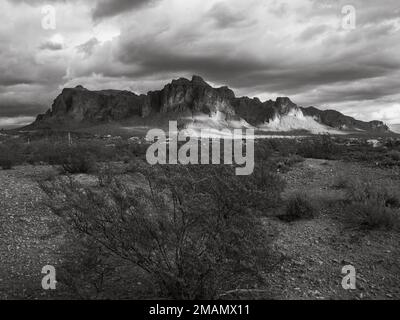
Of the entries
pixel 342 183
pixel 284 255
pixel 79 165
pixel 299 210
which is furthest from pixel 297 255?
pixel 79 165

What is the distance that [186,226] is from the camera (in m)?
5.56

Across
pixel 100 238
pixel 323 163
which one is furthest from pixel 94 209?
pixel 323 163

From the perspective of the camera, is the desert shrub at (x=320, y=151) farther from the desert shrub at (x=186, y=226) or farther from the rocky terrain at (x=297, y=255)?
the desert shrub at (x=186, y=226)

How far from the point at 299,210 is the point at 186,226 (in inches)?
197

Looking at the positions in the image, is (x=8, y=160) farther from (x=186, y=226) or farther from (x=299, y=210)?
(x=186, y=226)

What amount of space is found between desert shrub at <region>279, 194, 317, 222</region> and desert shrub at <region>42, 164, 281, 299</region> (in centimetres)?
425

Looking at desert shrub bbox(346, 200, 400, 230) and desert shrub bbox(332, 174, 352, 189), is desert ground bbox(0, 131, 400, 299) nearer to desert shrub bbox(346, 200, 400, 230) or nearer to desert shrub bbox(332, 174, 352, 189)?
desert shrub bbox(346, 200, 400, 230)

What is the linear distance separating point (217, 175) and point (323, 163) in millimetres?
14754

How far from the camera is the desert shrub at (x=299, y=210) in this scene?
32.2ft

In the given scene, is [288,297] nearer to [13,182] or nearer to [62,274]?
[62,274]

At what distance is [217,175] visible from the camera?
5.74 meters

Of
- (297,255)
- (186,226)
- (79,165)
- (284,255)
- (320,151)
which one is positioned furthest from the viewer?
(320,151)

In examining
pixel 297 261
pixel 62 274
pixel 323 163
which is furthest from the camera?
pixel 323 163

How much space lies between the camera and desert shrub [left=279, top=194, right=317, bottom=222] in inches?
387
